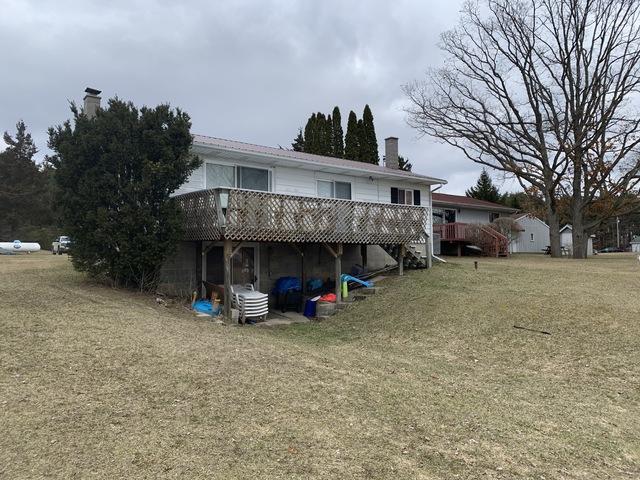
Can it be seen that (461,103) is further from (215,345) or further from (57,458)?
(57,458)

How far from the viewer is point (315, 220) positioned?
43.8 ft

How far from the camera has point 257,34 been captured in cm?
1438

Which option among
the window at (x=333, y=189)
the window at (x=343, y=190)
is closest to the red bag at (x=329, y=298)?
the window at (x=333, y=189)

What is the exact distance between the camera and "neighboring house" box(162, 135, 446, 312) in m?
11.9

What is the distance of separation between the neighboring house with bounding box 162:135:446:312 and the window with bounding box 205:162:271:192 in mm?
31

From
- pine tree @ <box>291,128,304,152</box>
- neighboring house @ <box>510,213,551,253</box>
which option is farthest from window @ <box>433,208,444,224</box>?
pine tree @ <box>291,128,304,152</box>

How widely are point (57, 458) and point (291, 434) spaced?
6.30 ft

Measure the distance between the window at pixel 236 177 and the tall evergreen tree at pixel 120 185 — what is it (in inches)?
99.1

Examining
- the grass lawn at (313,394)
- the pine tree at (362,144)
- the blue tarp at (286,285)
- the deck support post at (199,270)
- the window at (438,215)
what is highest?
the pine tree at (362,144)

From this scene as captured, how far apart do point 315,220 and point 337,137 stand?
27159mm

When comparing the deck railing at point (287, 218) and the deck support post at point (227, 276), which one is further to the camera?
the deck support post at point (227, 276)

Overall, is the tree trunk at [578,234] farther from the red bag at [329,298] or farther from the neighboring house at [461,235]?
the red bag at [329,298]

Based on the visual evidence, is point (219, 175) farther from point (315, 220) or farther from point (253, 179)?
point (315, 220)

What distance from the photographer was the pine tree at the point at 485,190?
46.8 m
